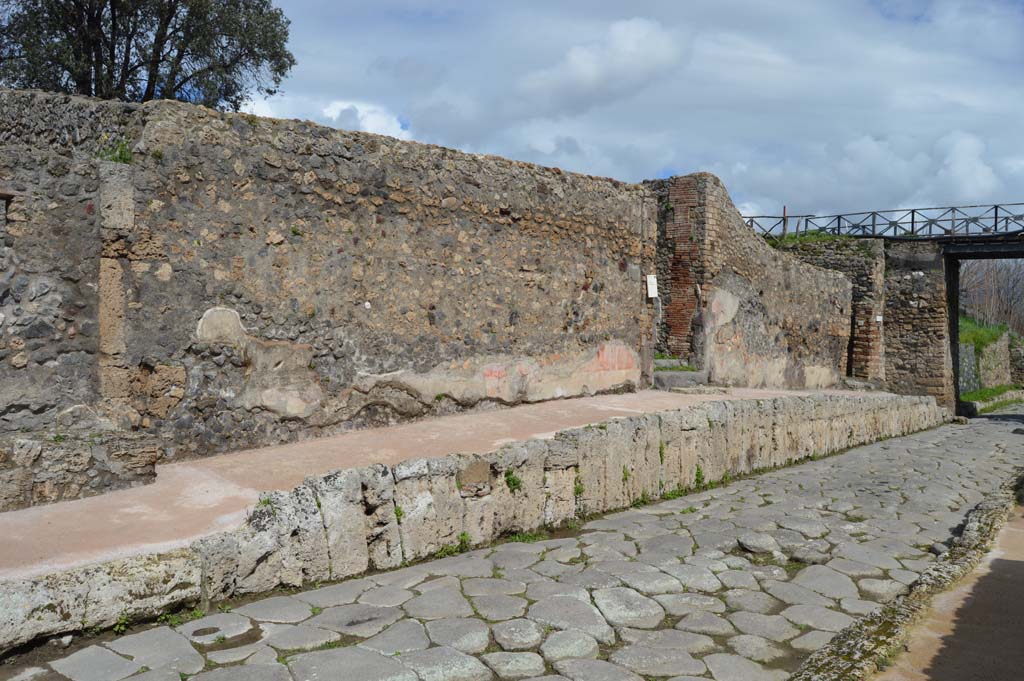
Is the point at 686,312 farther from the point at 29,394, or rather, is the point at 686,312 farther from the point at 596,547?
the point at 29,394

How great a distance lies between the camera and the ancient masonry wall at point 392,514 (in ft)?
10.4

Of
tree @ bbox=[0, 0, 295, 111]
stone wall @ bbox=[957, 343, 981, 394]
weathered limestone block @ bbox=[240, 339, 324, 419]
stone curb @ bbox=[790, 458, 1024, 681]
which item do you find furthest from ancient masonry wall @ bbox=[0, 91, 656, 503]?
stone wall @ bbox=[957, 343, 981, 394]

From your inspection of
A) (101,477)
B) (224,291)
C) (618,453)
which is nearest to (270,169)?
(224,291)

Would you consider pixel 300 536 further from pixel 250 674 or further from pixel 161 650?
pixel 250 674

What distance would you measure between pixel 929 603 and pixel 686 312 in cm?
956

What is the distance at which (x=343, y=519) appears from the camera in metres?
4.04

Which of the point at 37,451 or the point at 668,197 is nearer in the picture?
the point at 37,451

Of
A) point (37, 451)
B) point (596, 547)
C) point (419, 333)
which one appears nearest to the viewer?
point (37, 451)

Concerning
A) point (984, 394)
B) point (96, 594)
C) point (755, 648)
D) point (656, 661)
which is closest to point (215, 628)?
point (96, 594)

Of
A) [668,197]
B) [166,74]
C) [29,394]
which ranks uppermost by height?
[166,74]

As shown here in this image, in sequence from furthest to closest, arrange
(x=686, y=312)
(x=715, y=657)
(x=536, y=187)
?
(x=686, y=312) < (x=536, y=187) < (x=715, y=657)

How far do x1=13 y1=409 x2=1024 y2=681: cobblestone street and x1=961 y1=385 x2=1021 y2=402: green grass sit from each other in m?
22.4

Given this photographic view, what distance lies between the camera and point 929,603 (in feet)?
12.5

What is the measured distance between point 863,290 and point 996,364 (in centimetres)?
1372
